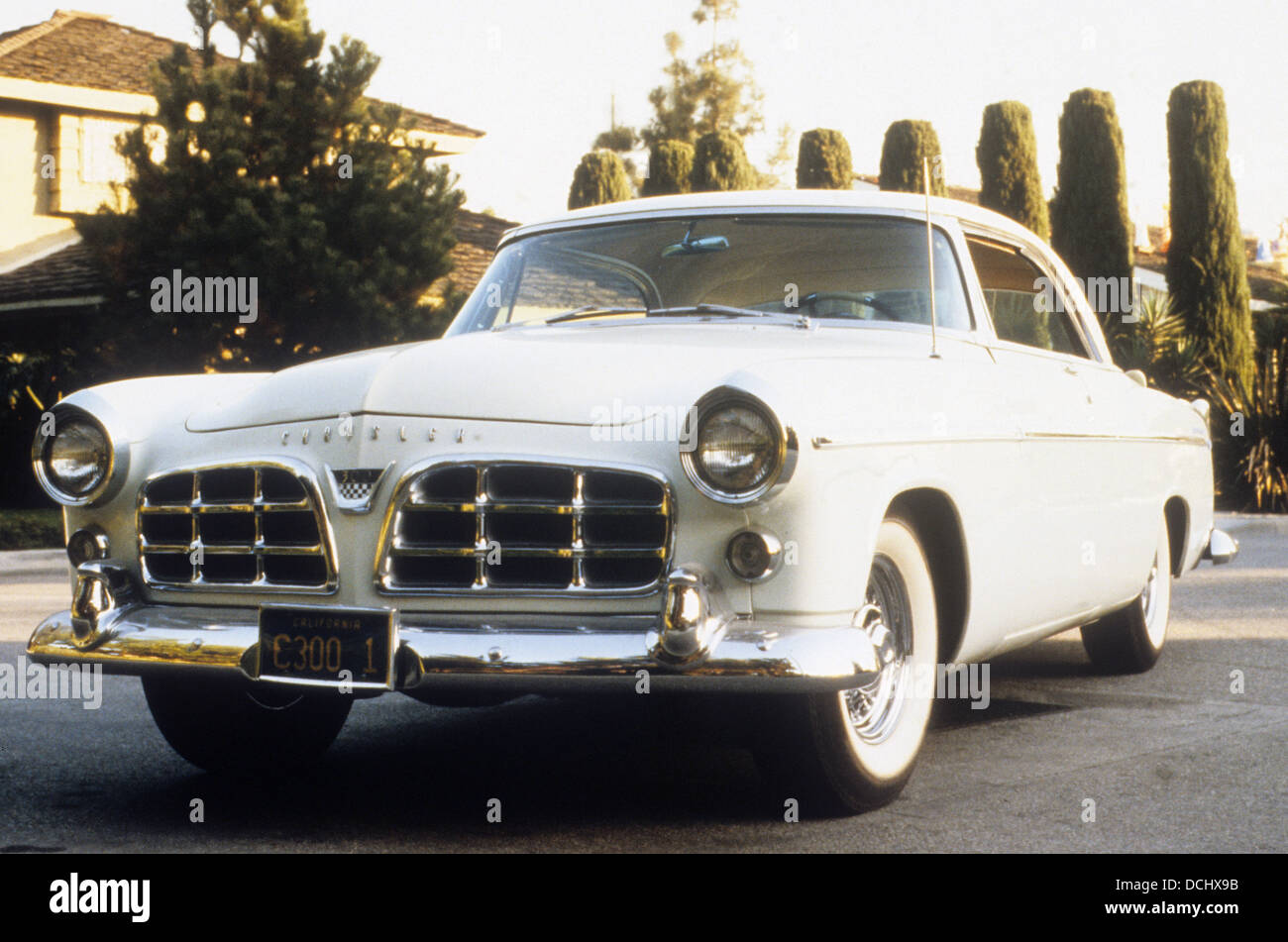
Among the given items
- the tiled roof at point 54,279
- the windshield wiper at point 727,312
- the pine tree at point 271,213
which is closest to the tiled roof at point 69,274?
the tiled roof at point 54,279

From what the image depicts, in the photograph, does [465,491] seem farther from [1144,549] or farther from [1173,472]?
[1173,472]

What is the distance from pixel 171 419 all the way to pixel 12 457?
673 inches

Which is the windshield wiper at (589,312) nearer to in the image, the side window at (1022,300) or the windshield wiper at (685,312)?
the windshield wiper at (685,312)

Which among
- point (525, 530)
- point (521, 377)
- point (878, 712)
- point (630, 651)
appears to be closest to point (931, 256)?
point (878, 712)

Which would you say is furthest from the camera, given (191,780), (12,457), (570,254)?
(12,457)

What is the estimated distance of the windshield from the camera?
5.11 metres

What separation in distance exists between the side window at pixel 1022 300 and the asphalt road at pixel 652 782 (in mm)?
1398

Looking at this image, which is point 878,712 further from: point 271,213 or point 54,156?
point 54,156

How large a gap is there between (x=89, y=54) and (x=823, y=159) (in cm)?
1146

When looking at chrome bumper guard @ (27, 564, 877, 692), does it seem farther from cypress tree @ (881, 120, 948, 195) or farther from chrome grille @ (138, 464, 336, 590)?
cypress tree @ (881, 120, 948, 195)

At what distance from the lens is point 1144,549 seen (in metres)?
6.33

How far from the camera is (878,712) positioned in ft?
14.4

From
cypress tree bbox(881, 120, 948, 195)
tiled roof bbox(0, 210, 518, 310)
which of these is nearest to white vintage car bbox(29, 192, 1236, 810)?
tiled roof bbox(0, 210, 518, 310)

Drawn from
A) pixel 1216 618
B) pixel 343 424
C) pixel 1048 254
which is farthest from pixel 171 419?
pixel 1216 618
